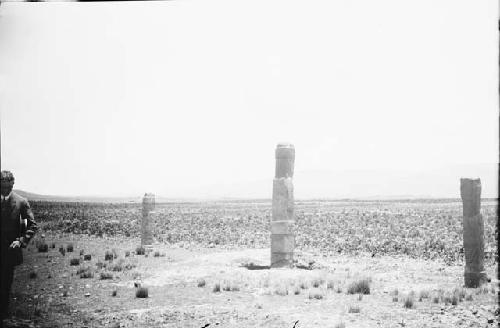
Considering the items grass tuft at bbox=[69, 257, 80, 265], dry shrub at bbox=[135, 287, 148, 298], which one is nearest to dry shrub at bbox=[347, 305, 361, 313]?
dry shrub at bbox=[135, 287, 148, 298]

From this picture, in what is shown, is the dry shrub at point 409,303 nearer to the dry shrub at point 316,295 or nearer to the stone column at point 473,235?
the dry shrub at point 316,295

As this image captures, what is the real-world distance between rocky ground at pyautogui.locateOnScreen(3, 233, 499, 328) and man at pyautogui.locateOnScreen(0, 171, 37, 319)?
51.7 inches

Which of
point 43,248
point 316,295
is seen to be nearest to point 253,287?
point 316,295

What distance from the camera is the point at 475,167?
144 metres

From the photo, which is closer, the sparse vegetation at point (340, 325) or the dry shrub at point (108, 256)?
the sparse vegetation at point (340, 325)

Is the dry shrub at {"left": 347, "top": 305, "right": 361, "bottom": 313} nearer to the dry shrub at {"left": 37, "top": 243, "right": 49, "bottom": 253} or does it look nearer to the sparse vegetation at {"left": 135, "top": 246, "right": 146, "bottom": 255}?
the sparse vegetation at {"left": 135, "top": 246, "right": 146, "bottom": 255}

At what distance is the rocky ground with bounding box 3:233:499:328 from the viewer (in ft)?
26.8

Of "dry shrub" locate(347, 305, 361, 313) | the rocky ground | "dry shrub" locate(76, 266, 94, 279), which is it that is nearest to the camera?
the rocky ground

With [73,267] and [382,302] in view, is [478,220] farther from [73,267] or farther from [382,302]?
[73,267]

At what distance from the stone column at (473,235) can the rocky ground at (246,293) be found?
1.12 feet

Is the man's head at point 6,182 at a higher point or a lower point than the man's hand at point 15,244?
higher

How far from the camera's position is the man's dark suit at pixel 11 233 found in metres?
6.18

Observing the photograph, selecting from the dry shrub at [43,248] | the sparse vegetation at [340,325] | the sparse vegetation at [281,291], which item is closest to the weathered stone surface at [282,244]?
the sparse vegetation at [281,291]

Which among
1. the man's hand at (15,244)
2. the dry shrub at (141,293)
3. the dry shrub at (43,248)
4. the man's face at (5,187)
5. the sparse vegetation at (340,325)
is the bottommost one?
the dry shrub at (43,248)
